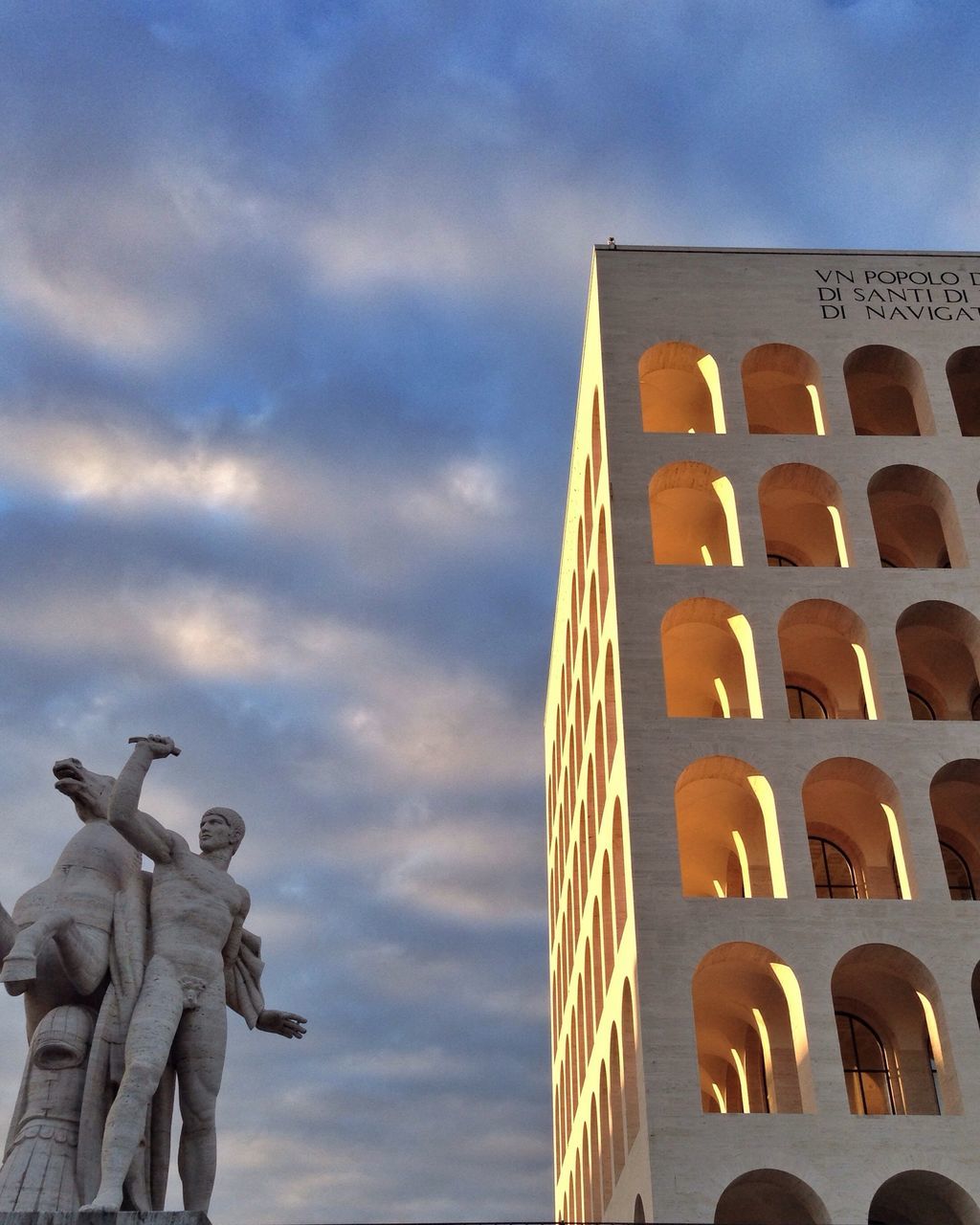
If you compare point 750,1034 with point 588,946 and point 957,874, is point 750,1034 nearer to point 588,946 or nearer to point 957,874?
point 588,946

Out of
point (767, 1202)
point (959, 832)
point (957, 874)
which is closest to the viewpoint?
point (767, 1202)

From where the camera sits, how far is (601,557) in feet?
122

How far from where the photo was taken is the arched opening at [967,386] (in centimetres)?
3684

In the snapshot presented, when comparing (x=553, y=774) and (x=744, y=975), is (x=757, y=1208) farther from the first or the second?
(x=553, y=774)

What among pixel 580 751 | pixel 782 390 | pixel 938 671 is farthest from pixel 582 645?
pixel 938 671

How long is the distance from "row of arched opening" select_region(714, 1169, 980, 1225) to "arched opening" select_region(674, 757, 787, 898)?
216 inches

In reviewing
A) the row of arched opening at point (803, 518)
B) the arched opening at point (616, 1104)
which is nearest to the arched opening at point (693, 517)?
the row of arched opening at point (803, 518)

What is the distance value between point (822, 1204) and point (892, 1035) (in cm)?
684

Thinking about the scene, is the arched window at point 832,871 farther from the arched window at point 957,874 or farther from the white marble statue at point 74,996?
the white marble statue at point 74,996

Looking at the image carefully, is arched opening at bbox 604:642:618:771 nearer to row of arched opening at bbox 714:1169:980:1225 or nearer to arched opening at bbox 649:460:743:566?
arched opening at bbox 649:460:743:566

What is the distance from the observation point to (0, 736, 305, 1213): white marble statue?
1312cm

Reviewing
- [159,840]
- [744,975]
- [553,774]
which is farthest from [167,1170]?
[553,774]

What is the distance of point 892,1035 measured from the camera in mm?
30906

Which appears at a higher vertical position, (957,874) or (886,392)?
(886,392)
